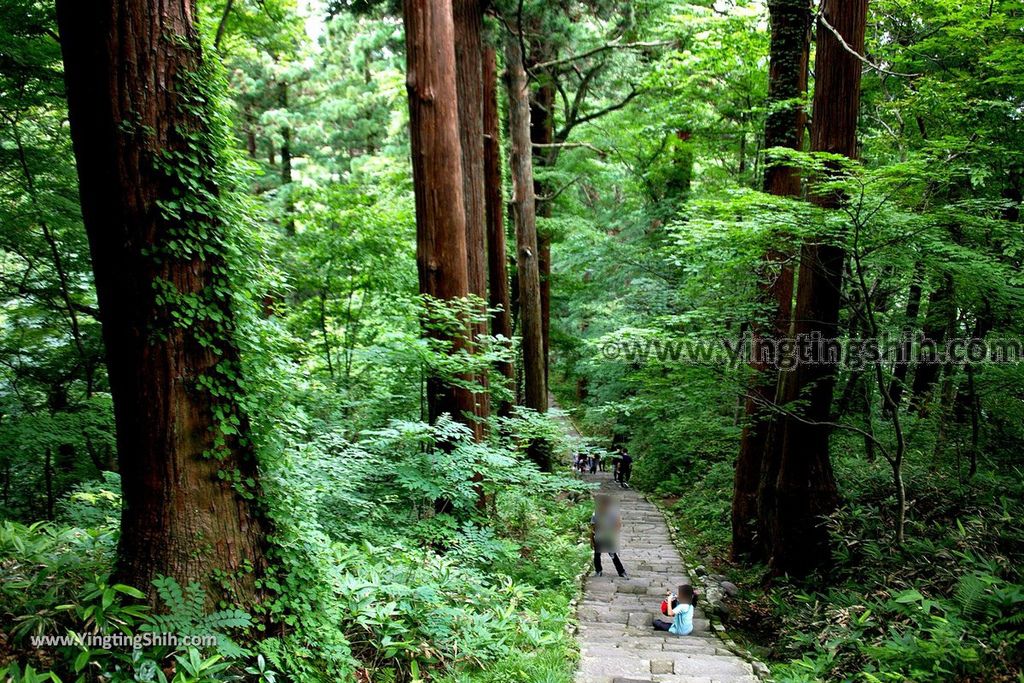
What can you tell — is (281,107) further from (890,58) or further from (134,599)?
(134,599)

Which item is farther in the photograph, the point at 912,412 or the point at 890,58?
the point at 912,412

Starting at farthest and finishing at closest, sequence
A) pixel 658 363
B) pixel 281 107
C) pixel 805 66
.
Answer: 1. pixel 281 107
2. pixel 805 66
3. pixel 658 363

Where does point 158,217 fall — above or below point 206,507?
above

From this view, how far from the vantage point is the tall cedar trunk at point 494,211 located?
448 inches

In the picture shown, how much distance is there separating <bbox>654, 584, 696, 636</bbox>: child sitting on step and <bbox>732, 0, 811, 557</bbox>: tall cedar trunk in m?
2.35

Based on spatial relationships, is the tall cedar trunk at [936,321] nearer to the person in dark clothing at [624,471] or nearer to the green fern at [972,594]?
the green fern at [972,594]

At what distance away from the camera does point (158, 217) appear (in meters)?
3.04

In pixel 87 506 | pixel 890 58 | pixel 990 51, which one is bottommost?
pixel 87 506

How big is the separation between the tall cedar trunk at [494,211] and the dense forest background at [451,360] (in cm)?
7

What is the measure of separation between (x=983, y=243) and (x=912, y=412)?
4.76 metres

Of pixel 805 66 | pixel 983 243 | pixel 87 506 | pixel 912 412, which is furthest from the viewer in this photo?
pixel 912 412

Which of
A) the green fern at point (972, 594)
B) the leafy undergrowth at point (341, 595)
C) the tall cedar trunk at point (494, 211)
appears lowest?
the green fern at point (972, 594)

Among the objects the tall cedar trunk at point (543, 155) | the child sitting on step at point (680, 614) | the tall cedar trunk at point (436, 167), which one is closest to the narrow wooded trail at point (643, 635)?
the child sitting on step at point (680, 614)

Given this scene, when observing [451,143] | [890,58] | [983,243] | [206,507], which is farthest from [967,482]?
[206,507]
